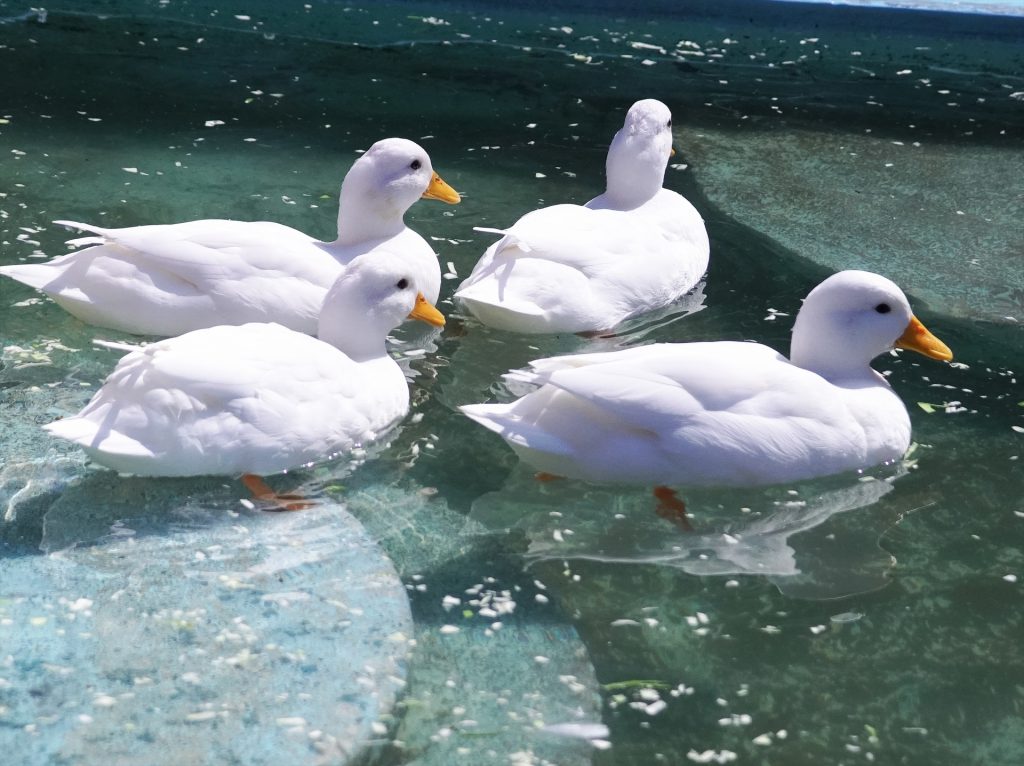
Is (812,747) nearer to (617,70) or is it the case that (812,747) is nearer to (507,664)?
(507,664)

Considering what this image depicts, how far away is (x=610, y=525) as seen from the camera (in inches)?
162

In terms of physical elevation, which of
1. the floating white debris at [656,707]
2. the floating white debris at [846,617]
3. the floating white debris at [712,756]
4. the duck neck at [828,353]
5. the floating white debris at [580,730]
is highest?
the duck neck at [828,353]

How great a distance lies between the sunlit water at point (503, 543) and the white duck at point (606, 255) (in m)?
0.15

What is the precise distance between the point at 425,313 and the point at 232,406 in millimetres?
1093

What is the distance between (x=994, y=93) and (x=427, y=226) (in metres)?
4.15

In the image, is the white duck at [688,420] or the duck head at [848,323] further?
the duck head at [848,323]

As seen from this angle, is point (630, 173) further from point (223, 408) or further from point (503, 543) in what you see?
point (223, 408)

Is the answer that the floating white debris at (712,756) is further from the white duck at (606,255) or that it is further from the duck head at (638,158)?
the duck head at (638,158)

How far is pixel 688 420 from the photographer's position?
4055mm

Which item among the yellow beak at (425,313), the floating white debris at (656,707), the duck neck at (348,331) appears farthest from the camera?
the yellow beak at (425,313)

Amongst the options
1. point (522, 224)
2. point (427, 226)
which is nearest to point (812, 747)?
point (522, 224)

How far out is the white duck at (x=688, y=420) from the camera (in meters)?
4.05

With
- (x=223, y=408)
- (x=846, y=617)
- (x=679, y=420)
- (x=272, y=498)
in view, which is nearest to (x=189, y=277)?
(x=223, y=408)

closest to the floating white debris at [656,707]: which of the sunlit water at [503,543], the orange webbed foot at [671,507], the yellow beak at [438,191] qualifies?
the sunlit water at [503,543]
